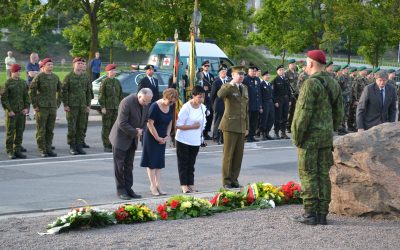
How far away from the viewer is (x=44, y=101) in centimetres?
1617

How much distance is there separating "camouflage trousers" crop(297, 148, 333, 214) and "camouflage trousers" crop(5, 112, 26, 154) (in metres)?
8.30

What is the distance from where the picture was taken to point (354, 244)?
27.8ft

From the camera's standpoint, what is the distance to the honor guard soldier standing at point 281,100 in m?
21.3

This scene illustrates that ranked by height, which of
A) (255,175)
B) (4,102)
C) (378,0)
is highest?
(378,0)

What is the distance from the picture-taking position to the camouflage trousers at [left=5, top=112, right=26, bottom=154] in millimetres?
15859

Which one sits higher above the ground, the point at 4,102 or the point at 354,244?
the point at 4,102

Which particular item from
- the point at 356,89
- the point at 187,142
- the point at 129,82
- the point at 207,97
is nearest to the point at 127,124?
the point at 187,142

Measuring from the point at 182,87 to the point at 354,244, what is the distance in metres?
11.6

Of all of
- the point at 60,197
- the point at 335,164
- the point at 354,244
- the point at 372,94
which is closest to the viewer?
the point at 354,244

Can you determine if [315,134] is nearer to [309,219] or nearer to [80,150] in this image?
[309,219]

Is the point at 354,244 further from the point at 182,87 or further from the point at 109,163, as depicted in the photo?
the point at 182,87

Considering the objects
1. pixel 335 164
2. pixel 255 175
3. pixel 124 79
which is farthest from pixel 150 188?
pixel 124 79

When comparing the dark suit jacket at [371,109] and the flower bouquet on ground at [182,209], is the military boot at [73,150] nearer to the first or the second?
the dark suit jacket at [371,109]

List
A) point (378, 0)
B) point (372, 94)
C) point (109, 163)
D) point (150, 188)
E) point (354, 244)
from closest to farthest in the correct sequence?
point (354, 244)
point (150, 188)
point (372, 94)
point (109, 163)
point (378, 0)
